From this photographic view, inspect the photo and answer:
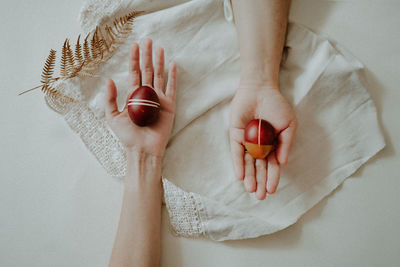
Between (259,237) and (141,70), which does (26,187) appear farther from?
(259,237)

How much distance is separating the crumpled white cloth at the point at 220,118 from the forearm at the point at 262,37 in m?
0.05

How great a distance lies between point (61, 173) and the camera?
0.98 m

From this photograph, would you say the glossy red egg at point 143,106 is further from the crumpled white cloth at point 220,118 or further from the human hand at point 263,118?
the human hand at point 263,118

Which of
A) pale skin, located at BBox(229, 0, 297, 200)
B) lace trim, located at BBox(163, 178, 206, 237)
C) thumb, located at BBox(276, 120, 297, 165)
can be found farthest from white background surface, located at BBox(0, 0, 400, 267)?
thumb, located at BBox(276, 120, 297, 165)

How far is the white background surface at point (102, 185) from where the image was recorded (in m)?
0.90

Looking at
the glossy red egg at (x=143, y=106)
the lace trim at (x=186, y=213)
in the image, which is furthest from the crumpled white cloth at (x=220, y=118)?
the glossy red egg at (x=143, y=106)

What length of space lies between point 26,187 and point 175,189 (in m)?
0.57

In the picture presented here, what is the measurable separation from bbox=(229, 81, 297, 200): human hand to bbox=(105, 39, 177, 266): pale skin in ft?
0.78

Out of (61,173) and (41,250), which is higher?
(61,173)

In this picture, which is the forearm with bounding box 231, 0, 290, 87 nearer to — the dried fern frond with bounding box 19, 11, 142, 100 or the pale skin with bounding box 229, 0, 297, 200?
the pale skin with bounding box 229, 0, 297, 200

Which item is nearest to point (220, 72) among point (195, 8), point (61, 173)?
point (195, 8)

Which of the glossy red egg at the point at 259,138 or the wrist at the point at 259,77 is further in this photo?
the wrist at the point at 259,77

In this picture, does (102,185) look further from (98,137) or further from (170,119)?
(170,119)

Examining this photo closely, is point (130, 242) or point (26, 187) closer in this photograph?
point (130, 242)
